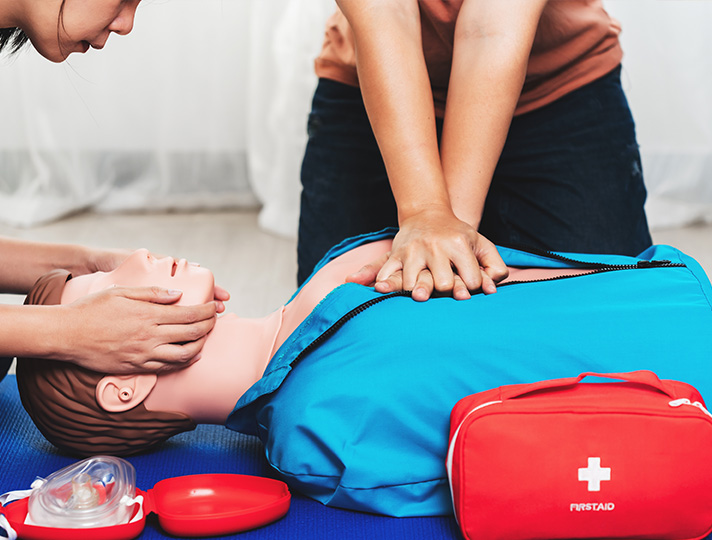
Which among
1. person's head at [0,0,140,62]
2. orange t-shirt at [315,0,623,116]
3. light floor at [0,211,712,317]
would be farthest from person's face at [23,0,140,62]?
light floor at [0,211,712,317]

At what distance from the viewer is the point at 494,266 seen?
3.87 ft

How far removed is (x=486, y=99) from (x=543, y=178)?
14.1 inches

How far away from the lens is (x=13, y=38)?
4.06ft

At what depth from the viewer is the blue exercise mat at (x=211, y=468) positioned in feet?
3.43

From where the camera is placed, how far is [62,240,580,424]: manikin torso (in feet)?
3.98

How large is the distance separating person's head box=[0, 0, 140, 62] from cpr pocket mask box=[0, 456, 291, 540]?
0.61m

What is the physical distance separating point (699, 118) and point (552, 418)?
8.54 feet

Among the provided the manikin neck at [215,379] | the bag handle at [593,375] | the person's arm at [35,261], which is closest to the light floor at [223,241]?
the person's arm at [35,261]

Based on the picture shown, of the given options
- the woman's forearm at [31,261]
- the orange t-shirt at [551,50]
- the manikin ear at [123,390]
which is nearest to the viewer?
the manikin ear at [123,390]

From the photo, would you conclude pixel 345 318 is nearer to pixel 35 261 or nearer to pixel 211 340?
pixel 211 340

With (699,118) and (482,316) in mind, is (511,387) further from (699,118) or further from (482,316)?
(699,118)

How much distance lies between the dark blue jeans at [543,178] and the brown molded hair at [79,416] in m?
0.69

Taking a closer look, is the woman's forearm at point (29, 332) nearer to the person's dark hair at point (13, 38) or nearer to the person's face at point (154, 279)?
the person's face at point (154, 279)

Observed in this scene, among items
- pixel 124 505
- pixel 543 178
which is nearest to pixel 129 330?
pixel 124 505
